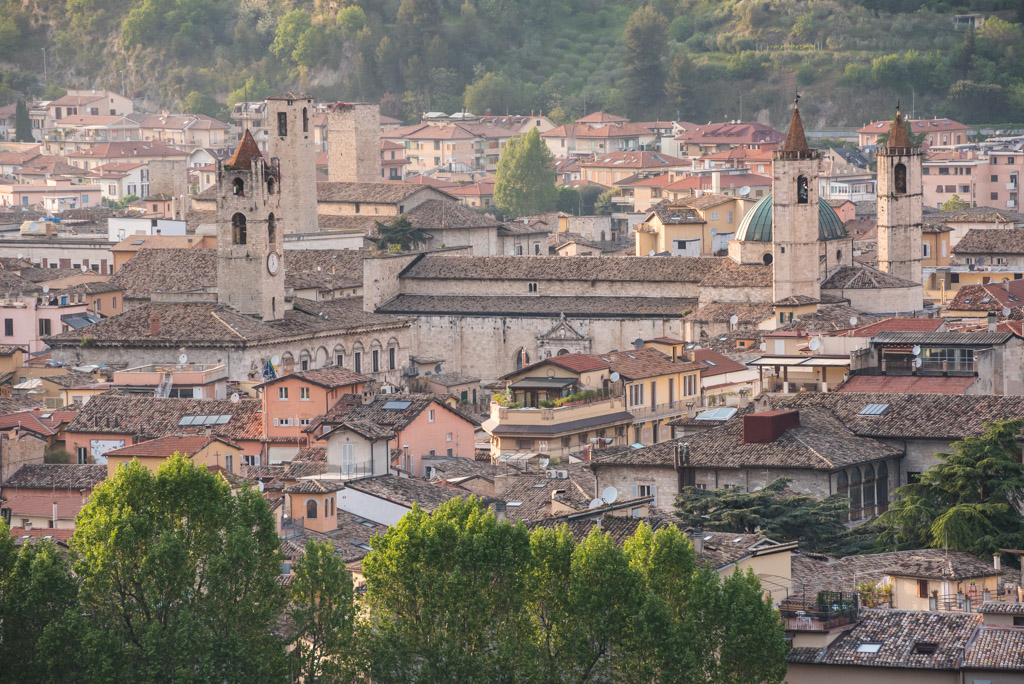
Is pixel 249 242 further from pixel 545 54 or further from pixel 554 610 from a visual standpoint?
pixel 545 54

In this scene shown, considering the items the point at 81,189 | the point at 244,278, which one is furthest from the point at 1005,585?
the point at 81,189

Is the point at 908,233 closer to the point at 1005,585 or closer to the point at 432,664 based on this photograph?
the point at 1005,585

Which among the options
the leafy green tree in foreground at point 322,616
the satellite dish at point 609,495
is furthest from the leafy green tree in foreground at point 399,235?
the leafy green tree in foreground at point 322,616

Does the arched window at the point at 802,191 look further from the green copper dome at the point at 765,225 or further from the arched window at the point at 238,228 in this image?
the arched window at the point at 238,228

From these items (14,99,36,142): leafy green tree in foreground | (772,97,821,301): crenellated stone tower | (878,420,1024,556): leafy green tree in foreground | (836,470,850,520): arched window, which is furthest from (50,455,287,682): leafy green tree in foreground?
(14,99,36,142): leafy green tree in foreground

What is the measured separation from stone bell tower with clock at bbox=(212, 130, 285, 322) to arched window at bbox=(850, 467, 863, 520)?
102ft

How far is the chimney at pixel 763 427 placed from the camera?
48.7 meters

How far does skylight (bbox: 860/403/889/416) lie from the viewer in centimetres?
5091

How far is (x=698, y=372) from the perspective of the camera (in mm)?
64688

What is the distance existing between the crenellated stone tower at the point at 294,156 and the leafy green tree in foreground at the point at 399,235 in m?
2.94

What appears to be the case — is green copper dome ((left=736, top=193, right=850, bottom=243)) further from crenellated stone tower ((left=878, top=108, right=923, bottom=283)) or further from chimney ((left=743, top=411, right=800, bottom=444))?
chimney ((left=743, top=411, right=800, bottom=444))

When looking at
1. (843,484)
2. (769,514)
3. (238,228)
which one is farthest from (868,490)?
(238,228)

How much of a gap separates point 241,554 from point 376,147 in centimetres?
8260

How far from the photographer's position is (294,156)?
100 metres
